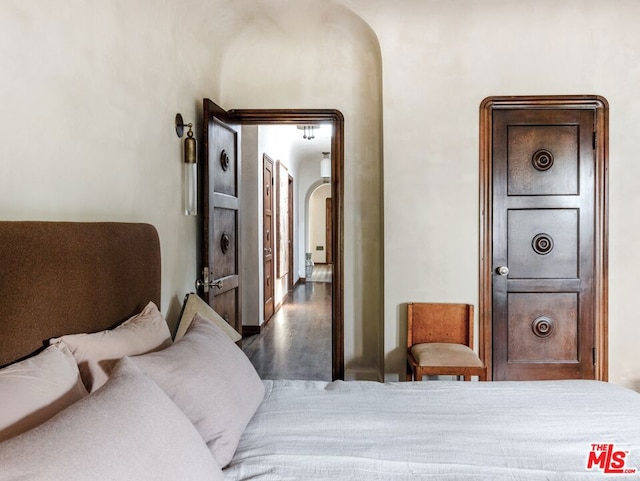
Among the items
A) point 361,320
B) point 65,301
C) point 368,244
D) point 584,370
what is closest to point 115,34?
point 65,301

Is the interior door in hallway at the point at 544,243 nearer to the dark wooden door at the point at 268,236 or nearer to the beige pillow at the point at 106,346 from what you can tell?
the beige pillow at the point at 106,346

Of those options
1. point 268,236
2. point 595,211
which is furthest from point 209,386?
point 268,236

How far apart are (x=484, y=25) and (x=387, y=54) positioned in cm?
70

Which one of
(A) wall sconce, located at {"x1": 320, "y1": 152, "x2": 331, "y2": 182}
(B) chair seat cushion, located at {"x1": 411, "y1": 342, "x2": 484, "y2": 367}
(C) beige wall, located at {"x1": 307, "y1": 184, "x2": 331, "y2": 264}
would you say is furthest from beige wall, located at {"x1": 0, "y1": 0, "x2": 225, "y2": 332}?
(C) beige wall, located at {"x1": 307, "y1": 184, "x2": 331, "y2": 264}

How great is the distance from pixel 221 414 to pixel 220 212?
2.13 meters

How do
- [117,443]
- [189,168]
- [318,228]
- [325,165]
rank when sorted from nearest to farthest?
[117,443] < [189,168] < [325,165] < [318,228]

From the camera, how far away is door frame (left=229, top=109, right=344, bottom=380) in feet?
11.7

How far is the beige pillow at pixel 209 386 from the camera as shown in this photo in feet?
4.08

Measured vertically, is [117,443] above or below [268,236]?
below

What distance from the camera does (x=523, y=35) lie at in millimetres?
3215

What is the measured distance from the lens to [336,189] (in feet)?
11.7

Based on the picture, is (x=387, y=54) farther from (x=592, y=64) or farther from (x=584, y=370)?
(x=584, y=370)

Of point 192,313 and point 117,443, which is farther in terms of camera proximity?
point 192,313
